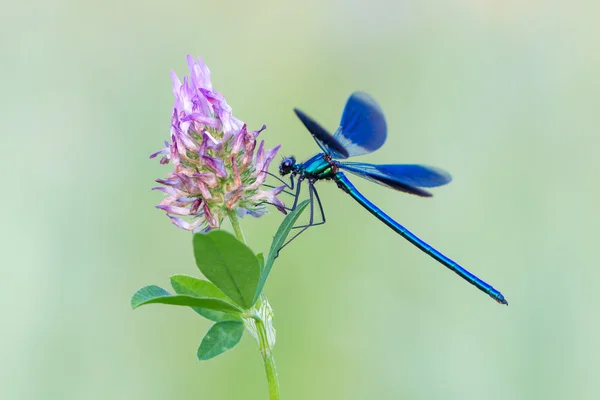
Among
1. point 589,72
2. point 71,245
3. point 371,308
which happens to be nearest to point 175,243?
point 71,245

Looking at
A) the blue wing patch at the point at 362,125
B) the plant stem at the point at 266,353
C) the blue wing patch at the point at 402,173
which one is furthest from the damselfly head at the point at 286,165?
the plant stem at the point at 266,353

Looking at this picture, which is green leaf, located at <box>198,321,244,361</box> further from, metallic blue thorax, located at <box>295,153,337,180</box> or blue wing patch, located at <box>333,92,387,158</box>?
blue wing patch, located at <box>333,92,387,158</box>

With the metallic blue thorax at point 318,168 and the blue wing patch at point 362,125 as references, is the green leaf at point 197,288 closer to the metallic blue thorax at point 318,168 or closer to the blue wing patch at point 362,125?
the metallic blue thorax at point 318,168

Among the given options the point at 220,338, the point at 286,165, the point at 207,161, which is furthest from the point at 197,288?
the point at 286,165

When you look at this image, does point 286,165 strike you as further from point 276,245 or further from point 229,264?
point 229,264

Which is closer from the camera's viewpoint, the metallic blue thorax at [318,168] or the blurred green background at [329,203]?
the metallic blue thorax at [318,168]

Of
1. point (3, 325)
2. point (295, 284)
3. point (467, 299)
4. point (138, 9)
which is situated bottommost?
point (467, 299)

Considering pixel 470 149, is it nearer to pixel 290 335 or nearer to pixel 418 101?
pixel 418 101
